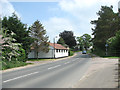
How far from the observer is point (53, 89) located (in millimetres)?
6996

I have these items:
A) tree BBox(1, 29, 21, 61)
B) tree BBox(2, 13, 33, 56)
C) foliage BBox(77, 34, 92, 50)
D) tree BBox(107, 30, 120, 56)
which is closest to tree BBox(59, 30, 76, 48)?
foliage BBox(77, 34, 92, 50)

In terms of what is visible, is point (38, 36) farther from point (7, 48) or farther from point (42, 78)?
point (42, 78)

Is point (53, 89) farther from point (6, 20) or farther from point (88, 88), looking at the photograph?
point (6, 20)

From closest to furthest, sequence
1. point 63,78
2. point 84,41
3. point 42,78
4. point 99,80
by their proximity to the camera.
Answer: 1. point 99,80
2. point 63,78
3. point 42,78
4. point 84,41

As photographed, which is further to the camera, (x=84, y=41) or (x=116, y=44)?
(x=84, y=41)

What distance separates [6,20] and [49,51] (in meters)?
18.5

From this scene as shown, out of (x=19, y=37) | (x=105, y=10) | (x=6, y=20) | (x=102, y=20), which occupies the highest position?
(x=105, y=10)

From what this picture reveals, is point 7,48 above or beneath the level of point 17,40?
beneath

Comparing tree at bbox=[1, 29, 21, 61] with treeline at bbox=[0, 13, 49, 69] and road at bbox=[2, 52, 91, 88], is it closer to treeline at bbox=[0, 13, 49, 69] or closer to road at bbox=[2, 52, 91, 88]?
treeline at bbox=[0, 13, 49, 69]

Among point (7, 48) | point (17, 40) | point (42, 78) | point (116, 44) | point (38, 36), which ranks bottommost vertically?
point (42, 78)

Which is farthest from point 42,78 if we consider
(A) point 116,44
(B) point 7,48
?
(A) point 116,44

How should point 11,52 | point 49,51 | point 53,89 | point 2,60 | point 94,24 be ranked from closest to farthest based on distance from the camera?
point 53,89, point 2,60, point 11,52, point 49,51, point 94,24

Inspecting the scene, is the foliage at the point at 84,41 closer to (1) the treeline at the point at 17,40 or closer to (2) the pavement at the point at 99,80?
(1) the treeline at the point at 17,40

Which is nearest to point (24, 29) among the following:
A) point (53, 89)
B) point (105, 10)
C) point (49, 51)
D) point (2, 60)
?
point (2, 60)
